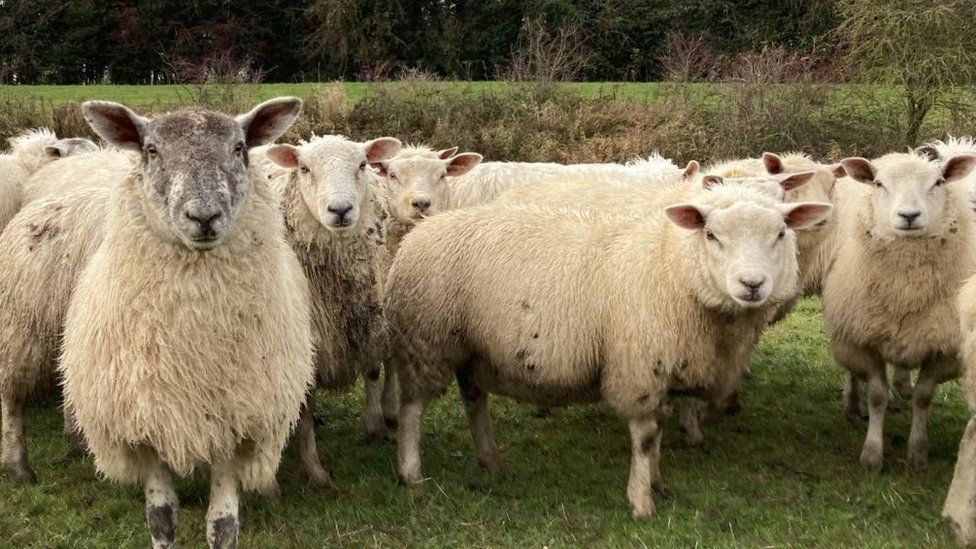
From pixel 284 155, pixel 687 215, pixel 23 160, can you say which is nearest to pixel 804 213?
pixel 687 215

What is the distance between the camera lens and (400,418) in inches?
210

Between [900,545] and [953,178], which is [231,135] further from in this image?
[953,178]

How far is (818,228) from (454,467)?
2978mm

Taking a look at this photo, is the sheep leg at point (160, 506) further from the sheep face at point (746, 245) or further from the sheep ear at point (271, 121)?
the sheep face at point (746, 245)

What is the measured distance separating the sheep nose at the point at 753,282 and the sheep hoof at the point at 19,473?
390 cm

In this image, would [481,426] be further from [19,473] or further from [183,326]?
[19,473]

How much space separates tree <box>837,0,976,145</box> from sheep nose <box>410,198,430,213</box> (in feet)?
32.8

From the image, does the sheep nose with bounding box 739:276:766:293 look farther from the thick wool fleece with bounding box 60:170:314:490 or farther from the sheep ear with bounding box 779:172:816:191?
the thick wool fleece with bounding box 60:170:314:490

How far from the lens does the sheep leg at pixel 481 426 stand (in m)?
5.42

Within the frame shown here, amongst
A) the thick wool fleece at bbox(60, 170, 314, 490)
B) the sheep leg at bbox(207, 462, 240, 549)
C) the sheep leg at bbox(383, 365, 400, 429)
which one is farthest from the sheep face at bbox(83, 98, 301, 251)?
the sheep leg at bbox(383, 365, 400, 429)

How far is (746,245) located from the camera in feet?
14.2

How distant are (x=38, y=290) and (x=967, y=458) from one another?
4.72 m

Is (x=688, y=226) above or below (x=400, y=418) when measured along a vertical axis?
above

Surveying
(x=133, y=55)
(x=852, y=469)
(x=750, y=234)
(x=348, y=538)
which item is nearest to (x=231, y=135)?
(x=348, y=538)
